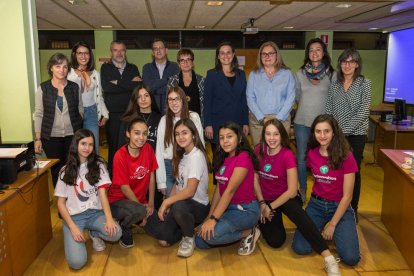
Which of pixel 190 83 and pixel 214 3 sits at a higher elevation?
pixel 214 3

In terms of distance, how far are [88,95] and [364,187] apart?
3.20 meters

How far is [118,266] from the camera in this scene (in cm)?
255

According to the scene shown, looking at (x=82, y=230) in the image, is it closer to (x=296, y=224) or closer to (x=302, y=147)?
(x=296, y=224)

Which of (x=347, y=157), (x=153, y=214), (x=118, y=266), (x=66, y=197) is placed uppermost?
(x=347, y=157)

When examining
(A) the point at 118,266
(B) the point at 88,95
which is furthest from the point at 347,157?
(B) the point at 88,95

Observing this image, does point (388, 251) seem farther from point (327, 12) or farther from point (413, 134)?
point (327, 12)

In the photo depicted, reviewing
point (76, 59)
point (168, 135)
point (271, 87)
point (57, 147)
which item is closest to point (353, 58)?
point (271, 87)

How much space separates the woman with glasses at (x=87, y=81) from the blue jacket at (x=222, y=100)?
104 cm

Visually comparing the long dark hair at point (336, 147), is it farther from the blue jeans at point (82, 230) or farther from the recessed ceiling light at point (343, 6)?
the recessed ceiling light at point (343, 6)

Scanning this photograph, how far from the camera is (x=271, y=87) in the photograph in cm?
330

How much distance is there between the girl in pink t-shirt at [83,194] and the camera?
8.46 ft

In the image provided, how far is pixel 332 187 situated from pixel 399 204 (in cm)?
55

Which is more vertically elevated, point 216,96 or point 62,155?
point 216,96

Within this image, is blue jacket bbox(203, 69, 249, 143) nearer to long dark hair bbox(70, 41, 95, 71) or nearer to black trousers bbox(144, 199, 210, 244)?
black trousers bbox(144, 199, 210, 244)
